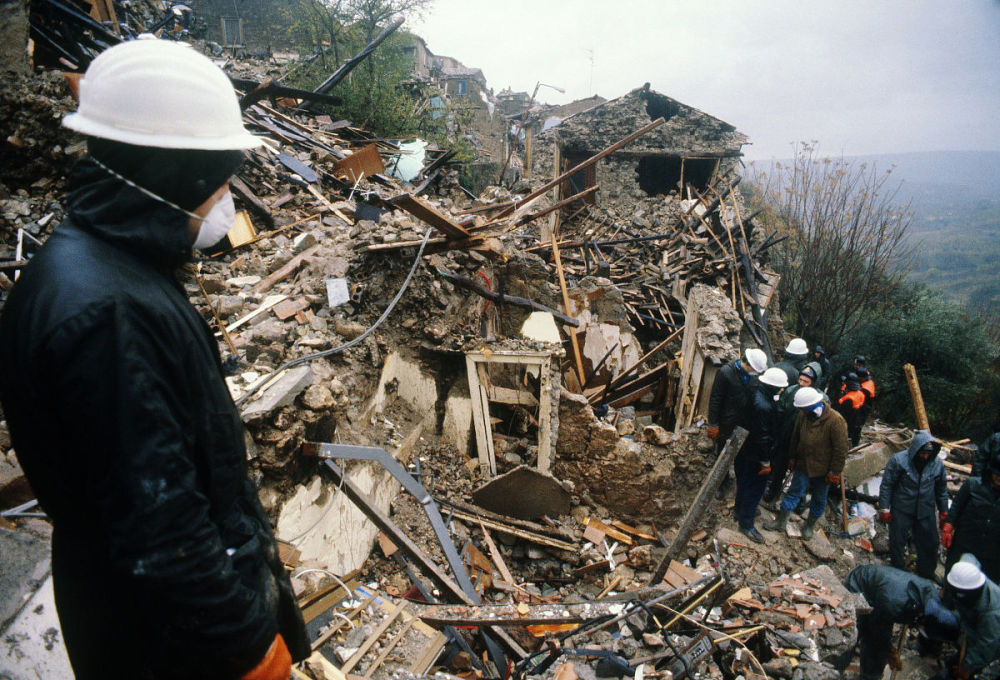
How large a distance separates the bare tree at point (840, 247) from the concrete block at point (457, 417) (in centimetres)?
1204

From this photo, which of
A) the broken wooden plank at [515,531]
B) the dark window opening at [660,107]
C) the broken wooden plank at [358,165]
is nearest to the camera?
the broken wooden plank at [515,531]

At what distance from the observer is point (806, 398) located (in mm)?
5430

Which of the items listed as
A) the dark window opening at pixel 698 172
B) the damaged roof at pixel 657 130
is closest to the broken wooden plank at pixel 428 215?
the damaged roof at pixel 657 130

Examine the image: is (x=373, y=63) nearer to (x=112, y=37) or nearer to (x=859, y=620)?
(x=112, y=37)

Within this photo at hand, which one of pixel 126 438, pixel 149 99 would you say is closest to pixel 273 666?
pixel 126 438

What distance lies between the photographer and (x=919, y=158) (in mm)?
94125

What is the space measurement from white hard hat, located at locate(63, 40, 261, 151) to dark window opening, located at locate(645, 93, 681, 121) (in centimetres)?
1931

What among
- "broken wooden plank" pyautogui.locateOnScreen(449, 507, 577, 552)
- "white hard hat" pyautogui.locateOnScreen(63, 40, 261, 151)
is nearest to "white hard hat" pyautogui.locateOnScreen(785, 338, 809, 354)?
"broken wooden plank" pyautogui.locateOnScreen(449, 507, 577, 552)

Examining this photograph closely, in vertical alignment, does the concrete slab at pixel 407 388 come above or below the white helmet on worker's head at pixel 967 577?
above

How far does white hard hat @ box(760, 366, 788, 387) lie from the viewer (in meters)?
5.61

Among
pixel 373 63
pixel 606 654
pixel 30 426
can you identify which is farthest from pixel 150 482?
pixel 373 63

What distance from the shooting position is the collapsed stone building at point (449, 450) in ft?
10.7

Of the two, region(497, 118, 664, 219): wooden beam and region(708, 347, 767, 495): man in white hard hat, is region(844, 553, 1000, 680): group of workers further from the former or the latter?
region(497, 118, 664, 219): wooden beam

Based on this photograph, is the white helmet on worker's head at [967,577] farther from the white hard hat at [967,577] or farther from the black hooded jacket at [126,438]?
the black hooded jacket at [126,438]
